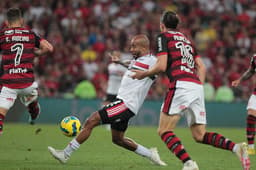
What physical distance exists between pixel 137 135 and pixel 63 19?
32.6 ft

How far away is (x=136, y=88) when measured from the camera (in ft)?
33.4

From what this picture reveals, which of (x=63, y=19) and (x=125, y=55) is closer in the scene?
(x=125, y=55)

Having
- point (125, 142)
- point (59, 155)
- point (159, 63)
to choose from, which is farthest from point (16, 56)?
point (159, 63)

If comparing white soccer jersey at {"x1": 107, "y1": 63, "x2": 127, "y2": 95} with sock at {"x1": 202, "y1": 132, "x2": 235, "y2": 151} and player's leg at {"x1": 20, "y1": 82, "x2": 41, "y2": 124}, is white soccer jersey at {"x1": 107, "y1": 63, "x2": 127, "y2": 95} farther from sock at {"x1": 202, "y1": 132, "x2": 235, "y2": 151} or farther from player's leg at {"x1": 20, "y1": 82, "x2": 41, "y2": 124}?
sock at {"x1": 202, "y1": 132, "x2": 235, "y2": 151}

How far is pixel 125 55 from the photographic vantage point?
23.6m

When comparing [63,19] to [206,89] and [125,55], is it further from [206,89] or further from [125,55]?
[206,89]

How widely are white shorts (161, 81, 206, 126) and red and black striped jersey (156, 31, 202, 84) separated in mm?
116

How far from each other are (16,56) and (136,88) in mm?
2337

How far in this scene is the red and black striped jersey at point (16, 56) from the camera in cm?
1112

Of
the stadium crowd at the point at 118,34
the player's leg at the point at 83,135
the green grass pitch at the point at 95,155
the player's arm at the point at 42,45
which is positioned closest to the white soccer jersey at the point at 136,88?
the player's leg at the point at 83,135

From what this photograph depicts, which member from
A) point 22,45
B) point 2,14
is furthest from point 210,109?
point 22,45

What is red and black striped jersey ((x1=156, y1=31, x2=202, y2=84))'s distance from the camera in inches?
352

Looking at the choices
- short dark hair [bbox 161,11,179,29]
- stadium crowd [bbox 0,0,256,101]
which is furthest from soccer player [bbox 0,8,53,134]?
Result: stadium crowd [bbox 0,0,256,101]

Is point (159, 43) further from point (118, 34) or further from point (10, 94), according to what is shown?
point (118, 34)
